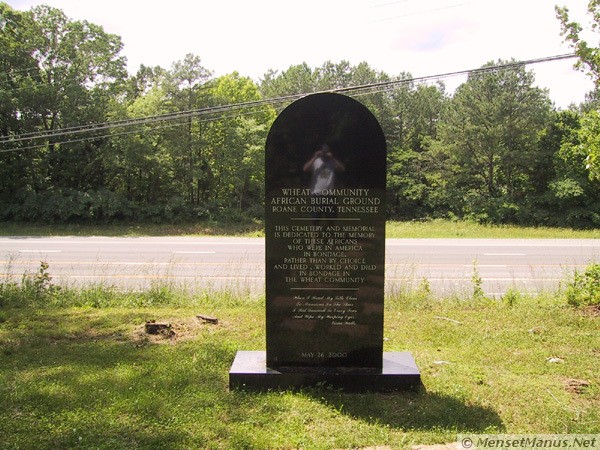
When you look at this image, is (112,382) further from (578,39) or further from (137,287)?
(578,39)

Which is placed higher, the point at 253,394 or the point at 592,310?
the point at 592,310

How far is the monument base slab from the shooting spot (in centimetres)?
468

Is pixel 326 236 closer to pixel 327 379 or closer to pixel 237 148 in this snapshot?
pixel 327 379

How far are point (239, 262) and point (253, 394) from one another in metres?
9.87

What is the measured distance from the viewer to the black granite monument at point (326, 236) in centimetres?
482

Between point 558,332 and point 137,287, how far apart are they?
8.09m

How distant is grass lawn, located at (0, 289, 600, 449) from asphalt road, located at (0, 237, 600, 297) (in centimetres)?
231

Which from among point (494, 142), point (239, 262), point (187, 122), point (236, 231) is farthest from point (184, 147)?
point (494, 142)

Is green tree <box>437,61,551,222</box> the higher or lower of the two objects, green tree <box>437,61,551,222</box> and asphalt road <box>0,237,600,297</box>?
the higher

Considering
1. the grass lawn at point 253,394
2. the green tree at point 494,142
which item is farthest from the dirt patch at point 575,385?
the green tree at point 494,142

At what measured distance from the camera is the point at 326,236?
15.8 feet

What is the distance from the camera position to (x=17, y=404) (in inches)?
166

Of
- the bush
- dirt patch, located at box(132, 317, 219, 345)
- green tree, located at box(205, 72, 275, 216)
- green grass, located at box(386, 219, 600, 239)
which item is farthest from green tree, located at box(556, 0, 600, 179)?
green tree, located at box(205, 72, 275, 216)

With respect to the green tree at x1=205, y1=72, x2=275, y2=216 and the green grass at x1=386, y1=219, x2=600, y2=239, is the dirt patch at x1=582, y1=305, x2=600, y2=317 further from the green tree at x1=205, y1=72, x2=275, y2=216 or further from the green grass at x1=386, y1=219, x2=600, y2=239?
the green tree at x1=205, y1=72, x2=275, y2=216
